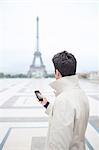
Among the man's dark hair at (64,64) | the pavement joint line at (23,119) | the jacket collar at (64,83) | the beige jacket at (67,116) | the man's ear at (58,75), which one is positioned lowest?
the pavement joint line at (23,119)

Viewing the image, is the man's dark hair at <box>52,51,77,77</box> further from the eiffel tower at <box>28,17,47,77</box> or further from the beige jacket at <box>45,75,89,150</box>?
the eiffel tower at <box>28,17,47,77</box>

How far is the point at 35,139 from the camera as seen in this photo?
4840 millimetres

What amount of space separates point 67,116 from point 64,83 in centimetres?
17

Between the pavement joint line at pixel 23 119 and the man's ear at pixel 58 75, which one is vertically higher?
the man's ear at pixel 58 75

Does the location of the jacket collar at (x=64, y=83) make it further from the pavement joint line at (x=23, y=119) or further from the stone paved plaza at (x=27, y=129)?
the pavement joint line at (x=23, y=119)

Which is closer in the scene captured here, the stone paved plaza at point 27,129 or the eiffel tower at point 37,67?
the stone paved plaza at point 27,129

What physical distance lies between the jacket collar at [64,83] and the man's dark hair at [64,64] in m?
0.02

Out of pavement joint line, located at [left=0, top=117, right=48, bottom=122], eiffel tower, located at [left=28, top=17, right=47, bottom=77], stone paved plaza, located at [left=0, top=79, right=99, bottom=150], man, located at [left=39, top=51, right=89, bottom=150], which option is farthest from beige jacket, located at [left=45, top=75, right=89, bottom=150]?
eiffel tower, located at [left=28, top=17, right=47, bottom=77]

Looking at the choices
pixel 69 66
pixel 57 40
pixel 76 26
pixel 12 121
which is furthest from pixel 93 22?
pixel 69 66

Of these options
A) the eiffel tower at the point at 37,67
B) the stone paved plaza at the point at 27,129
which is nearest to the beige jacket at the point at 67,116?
the stone paved plaza at the point at 27,129

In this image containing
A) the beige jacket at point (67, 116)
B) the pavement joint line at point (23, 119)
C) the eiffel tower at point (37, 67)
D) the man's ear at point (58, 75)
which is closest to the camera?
the beige jacket at point (67, 116)

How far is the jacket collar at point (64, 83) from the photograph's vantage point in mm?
1817

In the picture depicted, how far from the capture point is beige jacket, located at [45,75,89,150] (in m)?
1.74

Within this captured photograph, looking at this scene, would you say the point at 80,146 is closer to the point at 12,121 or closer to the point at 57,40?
the point at 12,121
